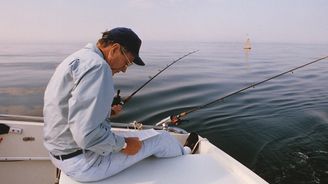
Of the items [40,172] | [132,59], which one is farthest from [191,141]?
[40,172]

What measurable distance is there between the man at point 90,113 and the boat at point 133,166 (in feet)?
0.44

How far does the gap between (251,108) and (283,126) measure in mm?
1552

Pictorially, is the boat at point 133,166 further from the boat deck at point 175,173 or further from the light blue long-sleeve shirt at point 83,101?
the light blue long-sleeve shirt at point 83,101

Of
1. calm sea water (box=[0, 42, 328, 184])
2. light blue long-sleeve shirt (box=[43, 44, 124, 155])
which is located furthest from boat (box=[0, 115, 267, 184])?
calm sea water (box=[0, 42, 328, 184])

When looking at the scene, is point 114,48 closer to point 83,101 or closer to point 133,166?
point 83,101

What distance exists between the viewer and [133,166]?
9.13 ft

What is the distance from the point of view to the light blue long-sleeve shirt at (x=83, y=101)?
211 centimetres

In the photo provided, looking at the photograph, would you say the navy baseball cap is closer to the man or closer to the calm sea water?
the man

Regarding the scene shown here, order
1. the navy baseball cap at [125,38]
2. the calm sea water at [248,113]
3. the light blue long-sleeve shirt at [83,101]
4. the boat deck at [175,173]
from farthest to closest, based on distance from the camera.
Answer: the calm sea water at [248,113] < the boat deck at [175,173] < the navy baseball cap at [125,38] < the light blue long-sleeve shirt at [83,101]

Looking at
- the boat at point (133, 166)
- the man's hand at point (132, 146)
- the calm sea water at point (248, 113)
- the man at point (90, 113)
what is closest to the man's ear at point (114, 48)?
the man at point (90, 113)

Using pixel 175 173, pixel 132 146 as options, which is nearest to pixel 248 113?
pixel 175 173

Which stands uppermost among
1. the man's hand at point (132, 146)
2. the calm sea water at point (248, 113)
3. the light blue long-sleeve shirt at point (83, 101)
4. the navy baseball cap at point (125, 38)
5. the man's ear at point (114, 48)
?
the navy baseball cap at point (125, 38)

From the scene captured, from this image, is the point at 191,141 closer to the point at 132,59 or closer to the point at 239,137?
the point at 132,59

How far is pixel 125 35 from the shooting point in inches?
95.6
